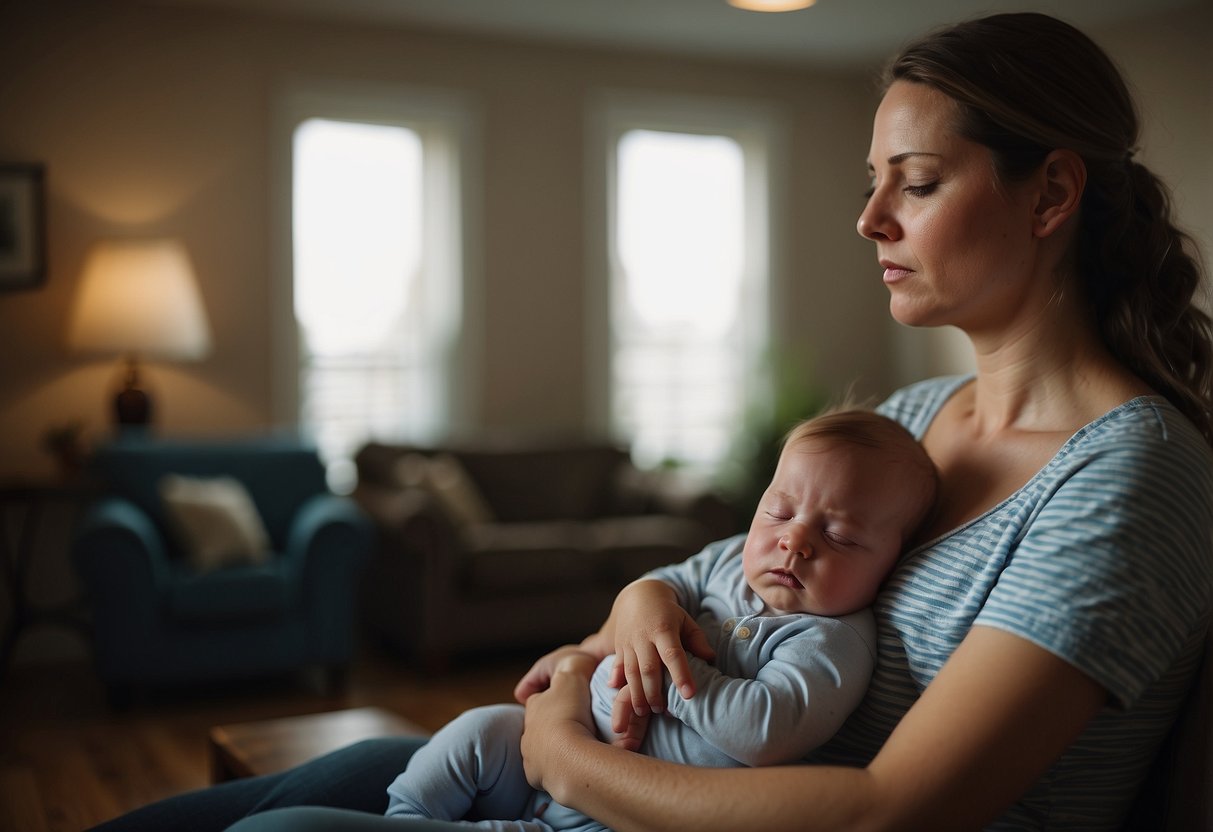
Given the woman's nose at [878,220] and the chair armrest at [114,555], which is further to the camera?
the chair armrest at [114,555]

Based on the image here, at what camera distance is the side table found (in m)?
4.59

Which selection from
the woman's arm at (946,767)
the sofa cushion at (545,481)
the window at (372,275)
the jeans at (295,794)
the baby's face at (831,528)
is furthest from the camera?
the window at (372,275)

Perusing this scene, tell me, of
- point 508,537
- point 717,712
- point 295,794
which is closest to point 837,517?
point 717,712

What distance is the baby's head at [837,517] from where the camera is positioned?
127cm

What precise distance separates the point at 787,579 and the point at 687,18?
16.0ft

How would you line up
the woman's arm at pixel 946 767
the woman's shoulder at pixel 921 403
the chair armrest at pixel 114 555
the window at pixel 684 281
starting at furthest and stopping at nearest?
the window at pixel 684 281
the chair armrest at pixel 114 555
the woman's shoulder at pixel 921 403
the woman's arm at pixel 946 767

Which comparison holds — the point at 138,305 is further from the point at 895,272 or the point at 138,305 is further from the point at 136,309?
the point at 895,272

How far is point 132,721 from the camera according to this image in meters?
4.08

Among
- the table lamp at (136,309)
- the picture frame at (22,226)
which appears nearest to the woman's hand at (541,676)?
the table lamp at (136,309)

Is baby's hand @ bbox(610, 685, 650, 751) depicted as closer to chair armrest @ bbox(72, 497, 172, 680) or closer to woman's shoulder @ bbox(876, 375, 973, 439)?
woman's shoulder @ bbox(876, 375, 973, 439)

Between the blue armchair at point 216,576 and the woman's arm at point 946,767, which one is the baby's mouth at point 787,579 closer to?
the woman's arm at point 946,767

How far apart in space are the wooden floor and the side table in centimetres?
25

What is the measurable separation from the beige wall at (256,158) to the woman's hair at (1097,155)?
13.3 feet

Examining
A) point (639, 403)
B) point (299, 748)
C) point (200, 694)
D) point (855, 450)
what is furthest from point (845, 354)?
point (855, 450)
